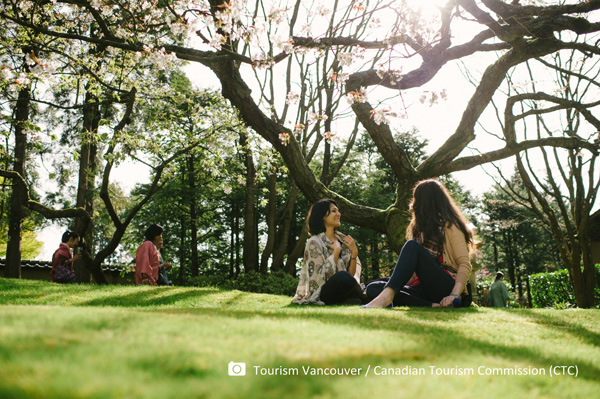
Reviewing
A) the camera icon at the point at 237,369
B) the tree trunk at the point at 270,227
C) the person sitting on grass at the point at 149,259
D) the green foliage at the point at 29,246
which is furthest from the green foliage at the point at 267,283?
the green foliage at the point at 29,246

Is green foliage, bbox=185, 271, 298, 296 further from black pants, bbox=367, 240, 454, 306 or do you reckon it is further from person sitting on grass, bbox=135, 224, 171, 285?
black pants, bbox=367, 240, 454, 306

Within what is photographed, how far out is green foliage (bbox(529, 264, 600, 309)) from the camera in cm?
1521

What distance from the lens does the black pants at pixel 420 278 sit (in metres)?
4.87

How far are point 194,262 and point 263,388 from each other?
2148 cm

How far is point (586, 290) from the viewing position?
1160cm

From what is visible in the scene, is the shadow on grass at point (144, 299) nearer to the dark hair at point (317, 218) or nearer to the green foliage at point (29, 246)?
the dark hair at point (317, 218)

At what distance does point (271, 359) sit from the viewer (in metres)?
1.80

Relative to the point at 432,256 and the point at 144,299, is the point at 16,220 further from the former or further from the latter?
the point at 432,256

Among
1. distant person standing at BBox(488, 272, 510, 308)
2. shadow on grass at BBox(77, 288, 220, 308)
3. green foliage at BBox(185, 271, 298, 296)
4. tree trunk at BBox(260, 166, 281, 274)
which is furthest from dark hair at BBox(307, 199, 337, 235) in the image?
tree trunk at BBox(260, 166, 281, 274)

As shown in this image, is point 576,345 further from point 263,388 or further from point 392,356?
point 263,388

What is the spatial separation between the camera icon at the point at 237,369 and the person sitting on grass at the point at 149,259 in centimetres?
813

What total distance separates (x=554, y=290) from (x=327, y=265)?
13.8 metres

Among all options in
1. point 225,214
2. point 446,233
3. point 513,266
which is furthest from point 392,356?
point 513,266

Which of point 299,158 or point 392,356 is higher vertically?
point 299,158
